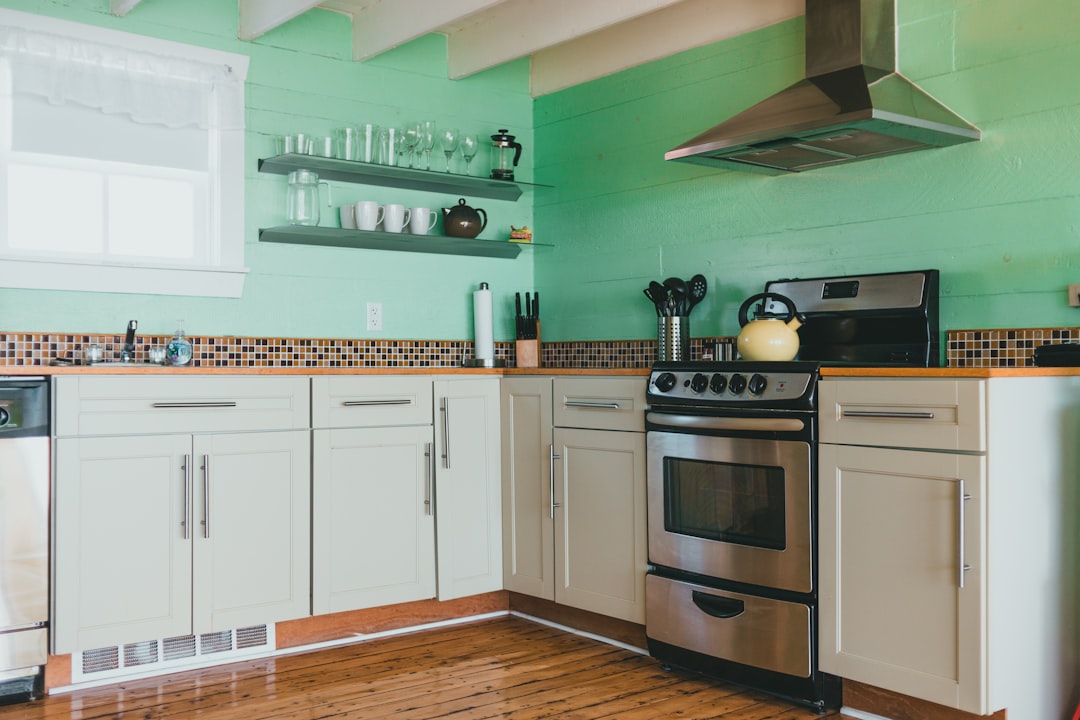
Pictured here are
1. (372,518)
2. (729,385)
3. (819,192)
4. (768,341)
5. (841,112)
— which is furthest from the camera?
(372,518)

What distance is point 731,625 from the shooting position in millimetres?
3139

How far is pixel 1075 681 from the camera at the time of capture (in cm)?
284

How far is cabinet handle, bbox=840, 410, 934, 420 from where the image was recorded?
106 inches

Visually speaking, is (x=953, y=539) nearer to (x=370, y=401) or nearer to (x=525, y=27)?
(x=370, y=401)

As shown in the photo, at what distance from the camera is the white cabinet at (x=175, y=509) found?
3135 mm

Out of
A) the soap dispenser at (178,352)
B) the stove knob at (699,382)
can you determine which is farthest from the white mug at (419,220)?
the stove knob at (699,382)

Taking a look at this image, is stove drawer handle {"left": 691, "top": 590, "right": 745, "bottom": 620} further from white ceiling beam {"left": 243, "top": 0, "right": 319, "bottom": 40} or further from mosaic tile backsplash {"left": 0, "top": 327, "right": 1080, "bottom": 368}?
white ceiling beam {"left": 243, "top": 0, "right": 319, "bottom": 40}

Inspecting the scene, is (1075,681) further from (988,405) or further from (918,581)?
(988,405)

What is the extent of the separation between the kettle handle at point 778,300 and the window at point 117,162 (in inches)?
74.2

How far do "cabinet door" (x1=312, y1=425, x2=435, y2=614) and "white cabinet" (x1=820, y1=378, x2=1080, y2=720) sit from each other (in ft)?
5.07

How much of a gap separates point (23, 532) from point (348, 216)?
1.71 meters

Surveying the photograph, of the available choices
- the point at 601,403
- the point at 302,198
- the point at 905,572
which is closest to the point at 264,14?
the point at 302,198

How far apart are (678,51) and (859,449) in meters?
1.96

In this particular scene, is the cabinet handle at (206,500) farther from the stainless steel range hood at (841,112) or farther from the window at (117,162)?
the stainless steel range hood at (841,112)
